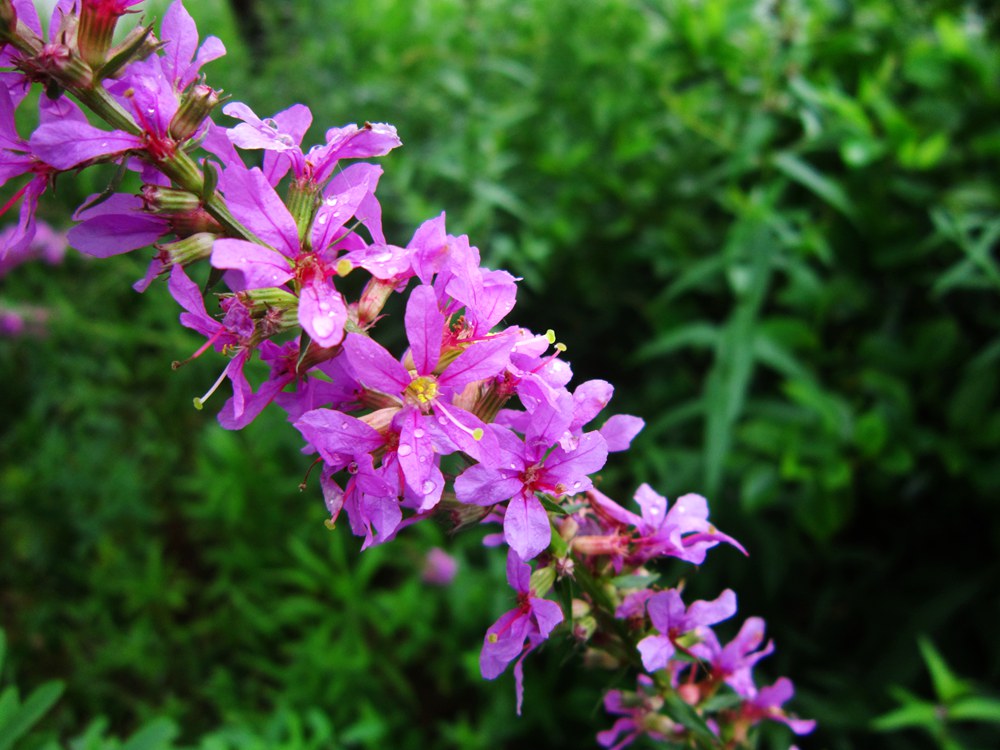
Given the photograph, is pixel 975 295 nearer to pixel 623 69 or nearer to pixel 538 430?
pixel 623 69

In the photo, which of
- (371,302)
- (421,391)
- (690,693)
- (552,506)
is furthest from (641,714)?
(371,302)

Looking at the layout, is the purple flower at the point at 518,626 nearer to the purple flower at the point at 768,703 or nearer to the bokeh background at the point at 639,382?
the purple flower at the point at 768,703

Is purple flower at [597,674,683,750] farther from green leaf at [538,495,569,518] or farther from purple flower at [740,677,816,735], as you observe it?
green leaf at [538,495,569,518]

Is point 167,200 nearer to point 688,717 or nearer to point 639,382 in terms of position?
point 688,717

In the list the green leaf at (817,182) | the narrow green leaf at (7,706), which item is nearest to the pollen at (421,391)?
the narrow green leaf at (7,706)

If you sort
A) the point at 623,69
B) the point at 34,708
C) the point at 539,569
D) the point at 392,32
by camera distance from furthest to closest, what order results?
the point at 392,32
the point at 623,69
the point at 34,708
the point at 539,569

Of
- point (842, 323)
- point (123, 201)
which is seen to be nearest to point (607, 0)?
point (842, 323)
